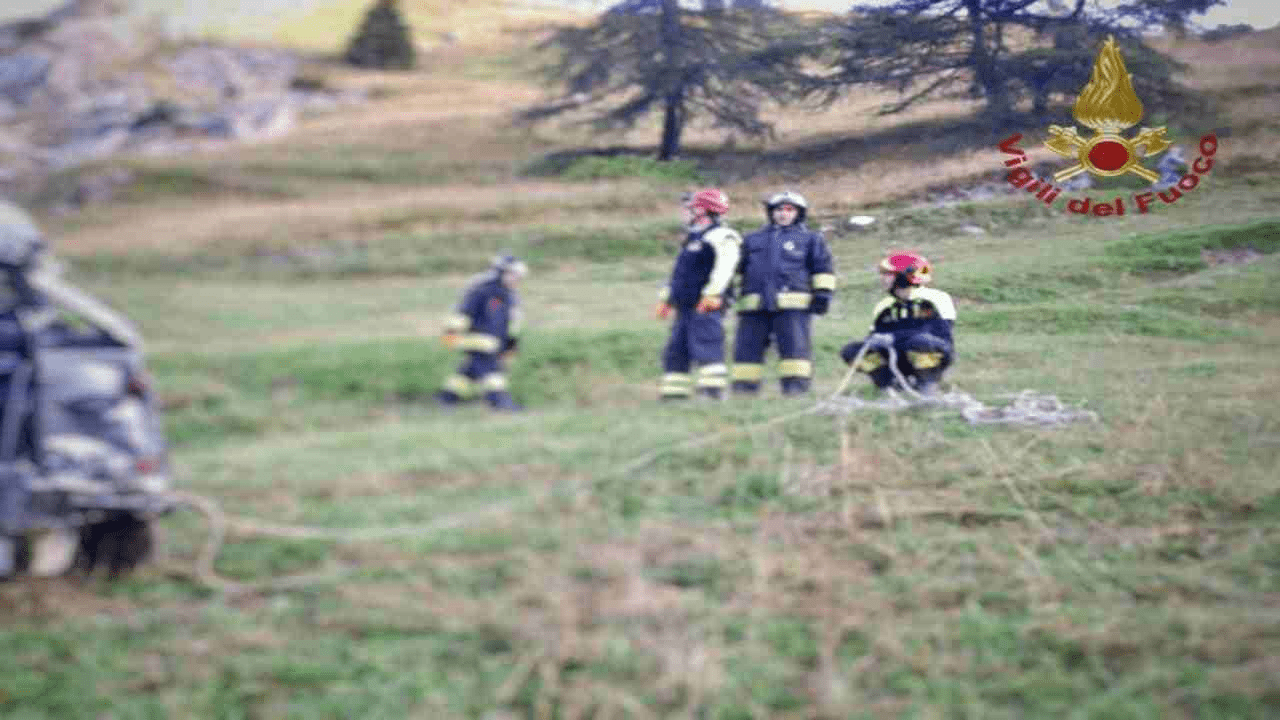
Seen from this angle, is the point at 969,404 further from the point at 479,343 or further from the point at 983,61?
the point at 479,343

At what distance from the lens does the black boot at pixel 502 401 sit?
15.6 ft

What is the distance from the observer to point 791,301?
5703 millimetres

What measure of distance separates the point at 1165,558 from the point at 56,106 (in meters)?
4.42

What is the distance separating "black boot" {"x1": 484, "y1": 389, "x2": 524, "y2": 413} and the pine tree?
1315 mm

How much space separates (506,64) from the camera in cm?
527

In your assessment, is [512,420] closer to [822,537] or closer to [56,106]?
[822,537]

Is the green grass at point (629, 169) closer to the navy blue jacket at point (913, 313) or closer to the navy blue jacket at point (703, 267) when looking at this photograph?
the navy blue jacket at point (703, 267)

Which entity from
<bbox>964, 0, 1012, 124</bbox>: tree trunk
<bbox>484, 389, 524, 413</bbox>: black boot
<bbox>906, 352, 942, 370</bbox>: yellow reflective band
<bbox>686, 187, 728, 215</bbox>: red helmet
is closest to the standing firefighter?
<bbox>686, 187, 728, 215</bbox>: red helmet

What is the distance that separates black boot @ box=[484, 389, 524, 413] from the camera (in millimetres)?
4758

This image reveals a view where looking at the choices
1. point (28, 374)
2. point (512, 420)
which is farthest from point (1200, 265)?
point (28, 374)

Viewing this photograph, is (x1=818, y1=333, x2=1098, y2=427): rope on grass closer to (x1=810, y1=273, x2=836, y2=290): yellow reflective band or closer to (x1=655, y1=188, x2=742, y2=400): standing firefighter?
(x1=810, y1=273, x2=836, y2=290): yellow reflective band

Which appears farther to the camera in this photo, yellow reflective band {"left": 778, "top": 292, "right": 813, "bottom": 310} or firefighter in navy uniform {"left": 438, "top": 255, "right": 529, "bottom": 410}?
yellow reflective band {"left": 778, "top": 292, "right": 813, "bottom": 310}

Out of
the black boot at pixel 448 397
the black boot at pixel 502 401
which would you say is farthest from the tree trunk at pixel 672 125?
the black boot at pixel 448 397

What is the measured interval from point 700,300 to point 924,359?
1.25 metres
